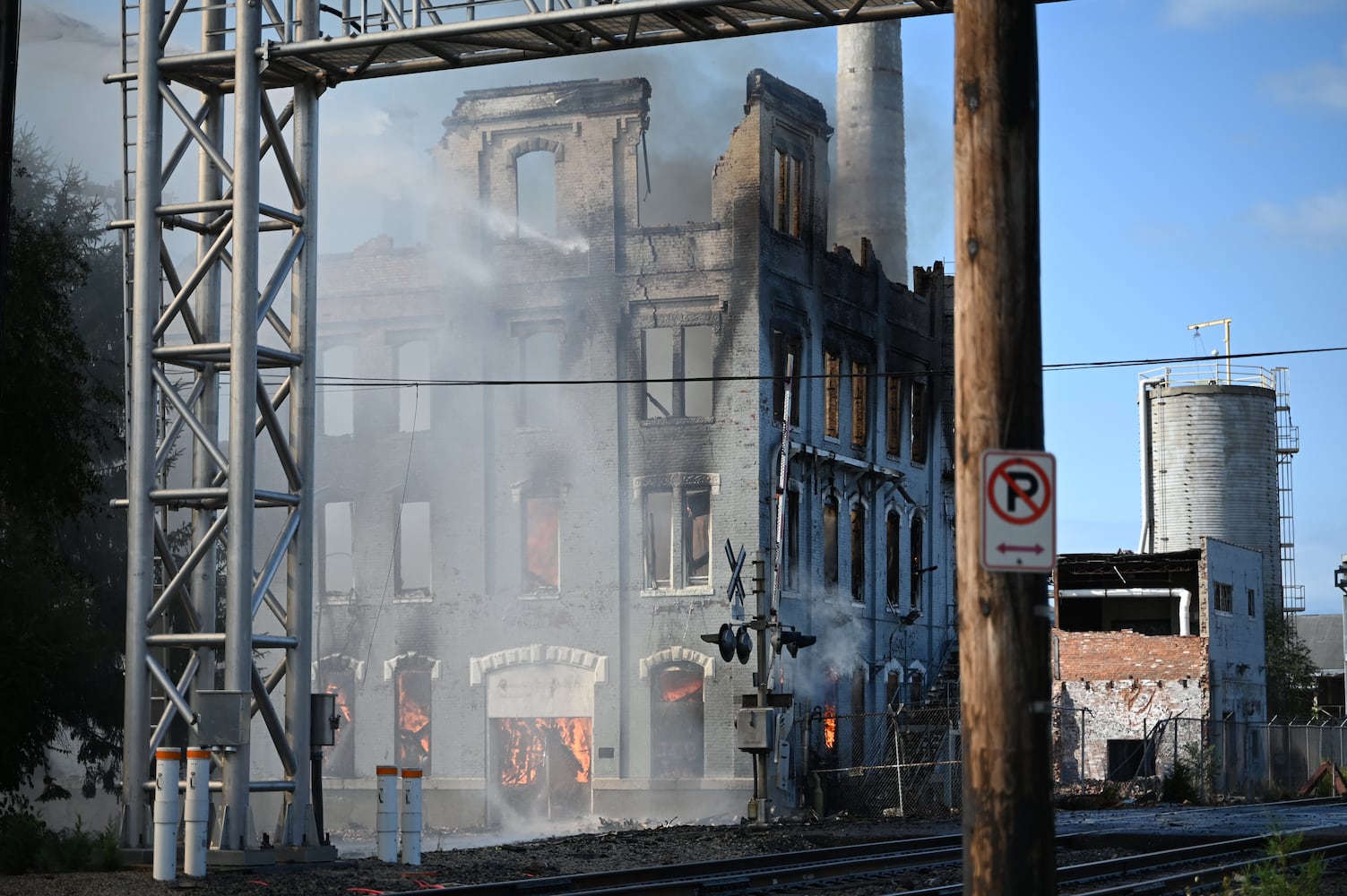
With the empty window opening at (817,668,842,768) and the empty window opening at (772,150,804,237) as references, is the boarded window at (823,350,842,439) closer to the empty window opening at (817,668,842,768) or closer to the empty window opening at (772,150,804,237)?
the empty window opening at (772,150,804,237)

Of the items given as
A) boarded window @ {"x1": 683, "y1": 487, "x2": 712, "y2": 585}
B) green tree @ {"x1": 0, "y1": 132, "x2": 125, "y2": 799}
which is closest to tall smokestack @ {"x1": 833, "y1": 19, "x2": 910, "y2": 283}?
boarded window @ {"x1": 683, "y1": 487, "x2": 712, "y2": 585}

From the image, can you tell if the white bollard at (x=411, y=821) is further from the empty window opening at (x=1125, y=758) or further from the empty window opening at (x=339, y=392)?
the empty window opening at (x=1125, y=758)

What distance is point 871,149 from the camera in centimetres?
5303

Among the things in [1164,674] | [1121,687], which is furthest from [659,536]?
[1164,674]

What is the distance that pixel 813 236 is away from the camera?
127ft

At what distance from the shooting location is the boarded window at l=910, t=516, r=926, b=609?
143 ft

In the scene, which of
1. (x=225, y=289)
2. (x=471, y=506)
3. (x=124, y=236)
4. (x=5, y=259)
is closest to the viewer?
(x=5, y=259)

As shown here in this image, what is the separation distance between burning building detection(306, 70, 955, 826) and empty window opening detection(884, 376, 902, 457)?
4.45 ft

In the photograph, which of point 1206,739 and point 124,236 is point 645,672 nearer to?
point 1206,739

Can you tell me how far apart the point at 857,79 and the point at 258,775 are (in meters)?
27.3

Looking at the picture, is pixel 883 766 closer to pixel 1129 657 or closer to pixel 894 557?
pixel 894 557

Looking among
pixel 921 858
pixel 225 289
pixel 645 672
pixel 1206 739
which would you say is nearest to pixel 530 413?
pixel 645 672

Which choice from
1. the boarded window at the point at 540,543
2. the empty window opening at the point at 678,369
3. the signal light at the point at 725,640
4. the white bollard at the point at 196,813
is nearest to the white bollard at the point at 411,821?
the white bollard at the point at 196,813

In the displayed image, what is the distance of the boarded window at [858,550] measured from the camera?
132 feet
